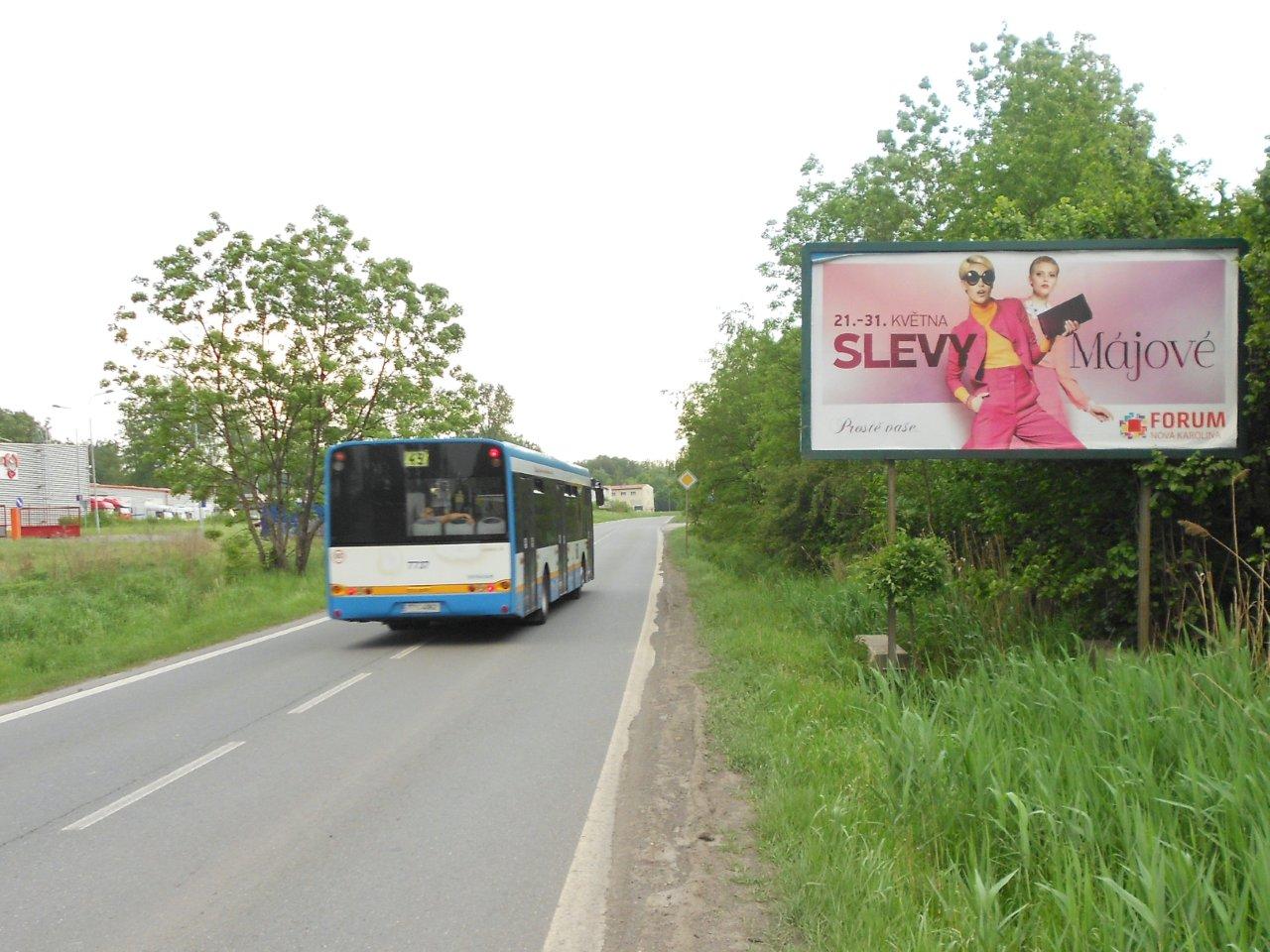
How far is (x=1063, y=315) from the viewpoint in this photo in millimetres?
9664

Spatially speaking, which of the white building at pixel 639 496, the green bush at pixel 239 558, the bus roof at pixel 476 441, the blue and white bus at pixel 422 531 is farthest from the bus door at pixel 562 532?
the white building at pixel 639 496

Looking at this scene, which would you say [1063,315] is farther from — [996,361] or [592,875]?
[592,875]

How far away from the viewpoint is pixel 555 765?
7.35m

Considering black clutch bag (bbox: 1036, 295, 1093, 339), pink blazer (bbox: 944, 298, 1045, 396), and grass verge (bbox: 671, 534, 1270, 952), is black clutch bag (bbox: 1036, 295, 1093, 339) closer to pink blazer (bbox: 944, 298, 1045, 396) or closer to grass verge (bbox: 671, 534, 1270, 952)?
pink blazer (bbox: 944, 298, 1045, 396)

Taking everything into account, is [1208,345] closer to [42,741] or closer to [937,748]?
[937,748]

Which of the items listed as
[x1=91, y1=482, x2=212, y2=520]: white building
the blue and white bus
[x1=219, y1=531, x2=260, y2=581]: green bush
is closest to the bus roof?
the blue and white bus

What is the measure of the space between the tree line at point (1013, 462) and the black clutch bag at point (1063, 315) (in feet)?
3.88

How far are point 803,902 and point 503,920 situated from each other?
132 cm

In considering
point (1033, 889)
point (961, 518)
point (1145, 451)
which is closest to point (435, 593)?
point (961, 518)

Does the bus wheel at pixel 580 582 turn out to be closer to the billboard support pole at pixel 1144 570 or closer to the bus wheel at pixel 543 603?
the bus wheel at pixel 543 603

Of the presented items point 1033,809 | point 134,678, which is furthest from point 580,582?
point 1033,809

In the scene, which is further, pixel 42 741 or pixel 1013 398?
pixel 1013 398

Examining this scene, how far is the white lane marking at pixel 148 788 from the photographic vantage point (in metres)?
6.19

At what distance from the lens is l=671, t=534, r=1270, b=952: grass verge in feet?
12.2
